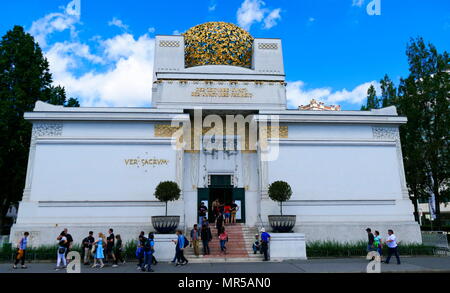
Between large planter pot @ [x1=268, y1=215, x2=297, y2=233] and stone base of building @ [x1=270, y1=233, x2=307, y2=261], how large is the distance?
0.90 meters

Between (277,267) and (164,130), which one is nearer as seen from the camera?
(277,267)

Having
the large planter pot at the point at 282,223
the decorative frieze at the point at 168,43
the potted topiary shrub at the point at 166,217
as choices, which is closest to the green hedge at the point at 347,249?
the large planter pot at the point at 282,223

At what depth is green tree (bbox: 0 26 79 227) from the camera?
64.2 ft

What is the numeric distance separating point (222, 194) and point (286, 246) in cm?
559

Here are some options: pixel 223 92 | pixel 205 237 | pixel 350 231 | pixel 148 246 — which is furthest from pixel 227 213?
pixel 223 92

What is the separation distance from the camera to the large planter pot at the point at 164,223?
1482cm

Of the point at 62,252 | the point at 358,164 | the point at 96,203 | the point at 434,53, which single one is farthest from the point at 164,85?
the point at 434,53

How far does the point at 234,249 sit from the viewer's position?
587 inches

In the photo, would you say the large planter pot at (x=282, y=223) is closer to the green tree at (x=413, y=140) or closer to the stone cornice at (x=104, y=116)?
the stone cornice at (x=104, y=116)

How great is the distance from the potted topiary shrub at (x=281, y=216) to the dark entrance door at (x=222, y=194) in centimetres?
274

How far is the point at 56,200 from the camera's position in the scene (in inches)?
640

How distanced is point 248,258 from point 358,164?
8365 millimetres

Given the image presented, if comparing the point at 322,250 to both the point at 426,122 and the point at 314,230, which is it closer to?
the point at 314,230

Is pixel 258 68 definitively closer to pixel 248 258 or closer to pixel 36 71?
pixel 248 258
